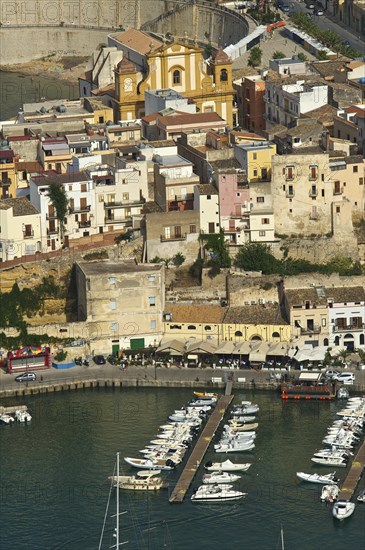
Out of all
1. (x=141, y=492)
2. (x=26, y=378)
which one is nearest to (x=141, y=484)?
(x=141, y=492)

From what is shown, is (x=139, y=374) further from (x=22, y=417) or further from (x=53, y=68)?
(x=53, y=68)

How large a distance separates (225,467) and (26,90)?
173 ft

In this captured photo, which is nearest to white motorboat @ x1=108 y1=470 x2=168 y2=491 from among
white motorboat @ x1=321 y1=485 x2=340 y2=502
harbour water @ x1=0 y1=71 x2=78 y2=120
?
white motorboat @ x1=321 y1=485 x2=340 y2=502

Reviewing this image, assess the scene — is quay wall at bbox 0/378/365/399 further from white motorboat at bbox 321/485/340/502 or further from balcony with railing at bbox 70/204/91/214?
white motorboat at bbox 321/485/340/502

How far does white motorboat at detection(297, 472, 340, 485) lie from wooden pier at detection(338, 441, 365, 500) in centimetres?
38

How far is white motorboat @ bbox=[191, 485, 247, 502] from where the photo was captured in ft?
221

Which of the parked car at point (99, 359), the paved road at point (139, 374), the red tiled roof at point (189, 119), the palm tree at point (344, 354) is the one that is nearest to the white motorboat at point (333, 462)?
the paved road at point (139, 374)

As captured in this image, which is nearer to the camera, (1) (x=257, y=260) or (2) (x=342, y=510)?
(2) (x=342, y=510)

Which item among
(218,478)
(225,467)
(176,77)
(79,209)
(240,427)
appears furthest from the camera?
(176,77)

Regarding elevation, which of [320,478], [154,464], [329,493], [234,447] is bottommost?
[329,493]

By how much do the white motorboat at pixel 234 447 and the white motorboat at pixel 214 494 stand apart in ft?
10.5

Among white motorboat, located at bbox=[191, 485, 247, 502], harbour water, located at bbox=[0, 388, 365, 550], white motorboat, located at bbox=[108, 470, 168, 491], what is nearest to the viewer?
harbour water, located at bbox=[0, 388, 365, 550]

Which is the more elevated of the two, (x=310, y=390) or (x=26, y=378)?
(x=26, y=378)

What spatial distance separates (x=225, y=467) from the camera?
228 ft
